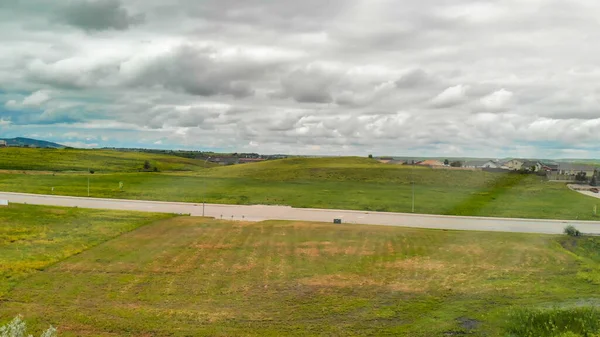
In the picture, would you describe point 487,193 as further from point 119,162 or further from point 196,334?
point 119,162

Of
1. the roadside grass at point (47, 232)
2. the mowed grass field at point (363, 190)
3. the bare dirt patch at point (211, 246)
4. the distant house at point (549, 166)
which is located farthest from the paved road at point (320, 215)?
the distant house at point (549, 166)

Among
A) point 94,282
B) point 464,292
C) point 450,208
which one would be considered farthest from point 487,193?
point 94,282

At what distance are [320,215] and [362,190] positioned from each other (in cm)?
2231

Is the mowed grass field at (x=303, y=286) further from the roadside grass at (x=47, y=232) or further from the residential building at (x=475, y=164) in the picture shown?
the residential building at (x=475, y=164)

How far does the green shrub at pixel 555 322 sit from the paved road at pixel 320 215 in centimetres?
2050

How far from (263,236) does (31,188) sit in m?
44.1

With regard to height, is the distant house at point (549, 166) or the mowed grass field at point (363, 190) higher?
the distant house at point (549, 166)

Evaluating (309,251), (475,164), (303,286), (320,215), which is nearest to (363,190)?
(320,215)

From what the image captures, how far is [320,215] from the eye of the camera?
1630 inches

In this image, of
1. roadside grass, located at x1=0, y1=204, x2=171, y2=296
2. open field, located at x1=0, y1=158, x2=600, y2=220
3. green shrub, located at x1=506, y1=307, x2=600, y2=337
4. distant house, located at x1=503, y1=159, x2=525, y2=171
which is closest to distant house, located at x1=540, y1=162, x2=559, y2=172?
distant house, located at x1=503, y1=159, x2=525, y2=171

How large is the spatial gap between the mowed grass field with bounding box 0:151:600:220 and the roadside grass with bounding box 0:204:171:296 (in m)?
15.7

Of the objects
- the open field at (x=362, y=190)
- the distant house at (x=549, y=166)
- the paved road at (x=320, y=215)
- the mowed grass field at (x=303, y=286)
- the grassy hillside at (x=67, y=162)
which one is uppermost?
the distant house at (x=549, y=166)

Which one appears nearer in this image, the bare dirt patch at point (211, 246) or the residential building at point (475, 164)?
the bare dirt patch at point (211, 246)

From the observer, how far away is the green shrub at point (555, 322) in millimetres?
13785
